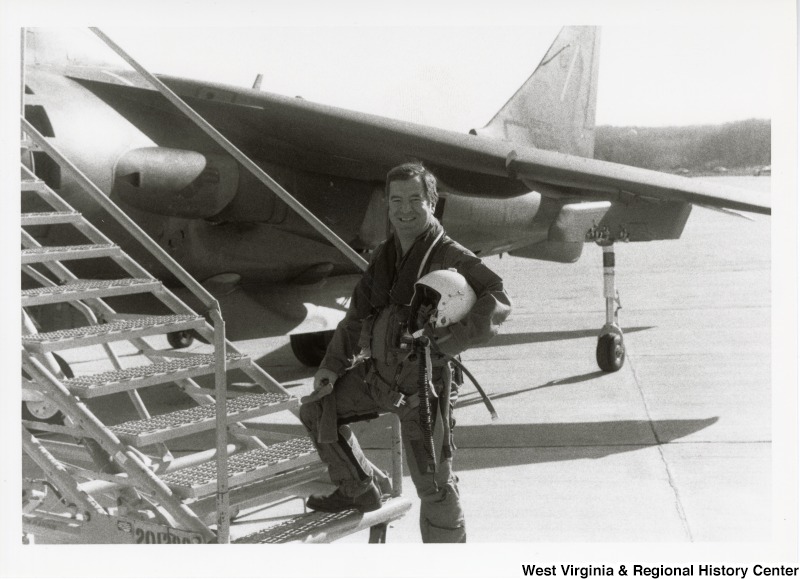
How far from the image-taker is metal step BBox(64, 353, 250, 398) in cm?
451

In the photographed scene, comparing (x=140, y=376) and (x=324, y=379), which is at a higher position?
(x=140, y=376)

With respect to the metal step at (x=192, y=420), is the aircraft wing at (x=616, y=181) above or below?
above

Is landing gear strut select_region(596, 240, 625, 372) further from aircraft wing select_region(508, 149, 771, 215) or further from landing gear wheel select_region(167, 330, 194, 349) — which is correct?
landing gear wheel select_region(167, 330, 194, 349)

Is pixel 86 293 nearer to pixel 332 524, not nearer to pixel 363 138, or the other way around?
pixel 332 524

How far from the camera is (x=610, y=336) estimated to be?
9500mm

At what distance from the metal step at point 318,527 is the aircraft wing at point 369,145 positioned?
14.9 ft

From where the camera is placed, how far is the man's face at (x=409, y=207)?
161 inches

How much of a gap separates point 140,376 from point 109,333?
378 millimetres

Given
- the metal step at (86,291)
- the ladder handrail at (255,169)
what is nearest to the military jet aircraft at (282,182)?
the ladder handrail at (255,169)

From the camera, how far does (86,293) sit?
5098 mm

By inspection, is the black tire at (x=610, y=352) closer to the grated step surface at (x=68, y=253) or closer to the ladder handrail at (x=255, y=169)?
the ladder handrail at (x=255, y=169)

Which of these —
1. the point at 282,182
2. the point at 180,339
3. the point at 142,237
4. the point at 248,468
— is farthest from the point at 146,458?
the point at 180,339

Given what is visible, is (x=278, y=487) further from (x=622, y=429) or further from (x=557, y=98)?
(x=557, y=98)

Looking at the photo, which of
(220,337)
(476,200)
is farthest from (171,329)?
(476,200)
